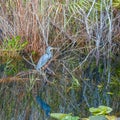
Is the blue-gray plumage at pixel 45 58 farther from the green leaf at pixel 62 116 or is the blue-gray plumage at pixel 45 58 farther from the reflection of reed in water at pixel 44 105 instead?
the green leaf at pixel 62 116

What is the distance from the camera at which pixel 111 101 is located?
11.3ft

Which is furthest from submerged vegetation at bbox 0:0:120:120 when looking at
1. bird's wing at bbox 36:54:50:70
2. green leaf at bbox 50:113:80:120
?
green leaf at bbox 50:113:80:120

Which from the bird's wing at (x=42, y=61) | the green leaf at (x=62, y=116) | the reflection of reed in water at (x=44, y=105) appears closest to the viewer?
the green leaf at (x=62, y=116)

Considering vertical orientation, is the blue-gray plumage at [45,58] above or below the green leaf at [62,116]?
above

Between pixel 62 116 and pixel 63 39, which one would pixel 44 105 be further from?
pixel 63 39

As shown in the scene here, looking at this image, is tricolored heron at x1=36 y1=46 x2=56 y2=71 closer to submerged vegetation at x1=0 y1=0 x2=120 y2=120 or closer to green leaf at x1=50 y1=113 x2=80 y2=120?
submerged vegetation at x1=0 y1=0 x2=120 y2=120

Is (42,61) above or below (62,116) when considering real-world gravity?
above

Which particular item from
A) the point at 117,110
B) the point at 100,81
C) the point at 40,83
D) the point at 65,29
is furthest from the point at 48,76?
the point at 117,110

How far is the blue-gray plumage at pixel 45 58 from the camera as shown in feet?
13.6

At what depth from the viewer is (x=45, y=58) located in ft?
14.0

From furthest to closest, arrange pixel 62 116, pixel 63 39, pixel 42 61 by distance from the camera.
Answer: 1. pixel 63 39
2. pixel 42 61
3. pixel 62 116

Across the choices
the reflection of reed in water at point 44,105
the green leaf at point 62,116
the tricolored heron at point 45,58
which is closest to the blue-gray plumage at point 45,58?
the tricolored heron at point 45,58

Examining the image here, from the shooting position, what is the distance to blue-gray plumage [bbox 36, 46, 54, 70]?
4.14 m

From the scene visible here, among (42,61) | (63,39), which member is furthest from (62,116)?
(63,39)
